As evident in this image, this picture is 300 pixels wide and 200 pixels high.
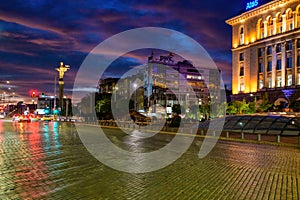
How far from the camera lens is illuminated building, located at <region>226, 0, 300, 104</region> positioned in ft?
186

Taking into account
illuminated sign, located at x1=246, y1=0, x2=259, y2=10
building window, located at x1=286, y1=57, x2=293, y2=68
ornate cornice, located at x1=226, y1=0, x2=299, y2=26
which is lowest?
building window, located at x1=286, y1=57, x2=293, y2=68

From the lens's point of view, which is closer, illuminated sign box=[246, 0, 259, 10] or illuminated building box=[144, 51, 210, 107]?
illuminated sign box=[246, 0, 259, 10]

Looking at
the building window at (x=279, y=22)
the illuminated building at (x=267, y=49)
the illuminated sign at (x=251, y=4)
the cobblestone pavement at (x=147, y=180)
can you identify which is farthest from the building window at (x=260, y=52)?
the cobblestone pavement at (x=147, y=180)

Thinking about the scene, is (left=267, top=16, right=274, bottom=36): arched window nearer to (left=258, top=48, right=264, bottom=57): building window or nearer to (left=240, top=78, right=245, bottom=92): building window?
(left=258, top=48, right=264, bottom=57): building window

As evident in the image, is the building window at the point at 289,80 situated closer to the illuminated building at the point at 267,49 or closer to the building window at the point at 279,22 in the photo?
the illuminated building at the point at 267,49

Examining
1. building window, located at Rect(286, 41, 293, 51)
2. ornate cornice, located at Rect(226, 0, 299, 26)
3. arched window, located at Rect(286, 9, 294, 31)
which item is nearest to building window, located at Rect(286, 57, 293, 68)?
building window, located at Rect(286, 41, 293, 51)

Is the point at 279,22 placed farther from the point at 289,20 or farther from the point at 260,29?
the point at 260,29

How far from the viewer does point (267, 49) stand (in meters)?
64.1

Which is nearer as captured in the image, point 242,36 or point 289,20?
Result: point 289,20

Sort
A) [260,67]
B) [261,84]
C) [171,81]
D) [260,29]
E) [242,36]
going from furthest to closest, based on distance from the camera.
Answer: [171,81]
[242,36]
[260,67]
[260,29]
[261,84]

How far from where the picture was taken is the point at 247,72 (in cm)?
6912

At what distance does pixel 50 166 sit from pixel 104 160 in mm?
2156

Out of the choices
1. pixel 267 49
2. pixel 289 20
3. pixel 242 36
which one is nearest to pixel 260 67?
pixel 267 49

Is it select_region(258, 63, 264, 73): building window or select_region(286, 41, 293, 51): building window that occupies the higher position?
select_region(286, 41, 293, 51): building window
